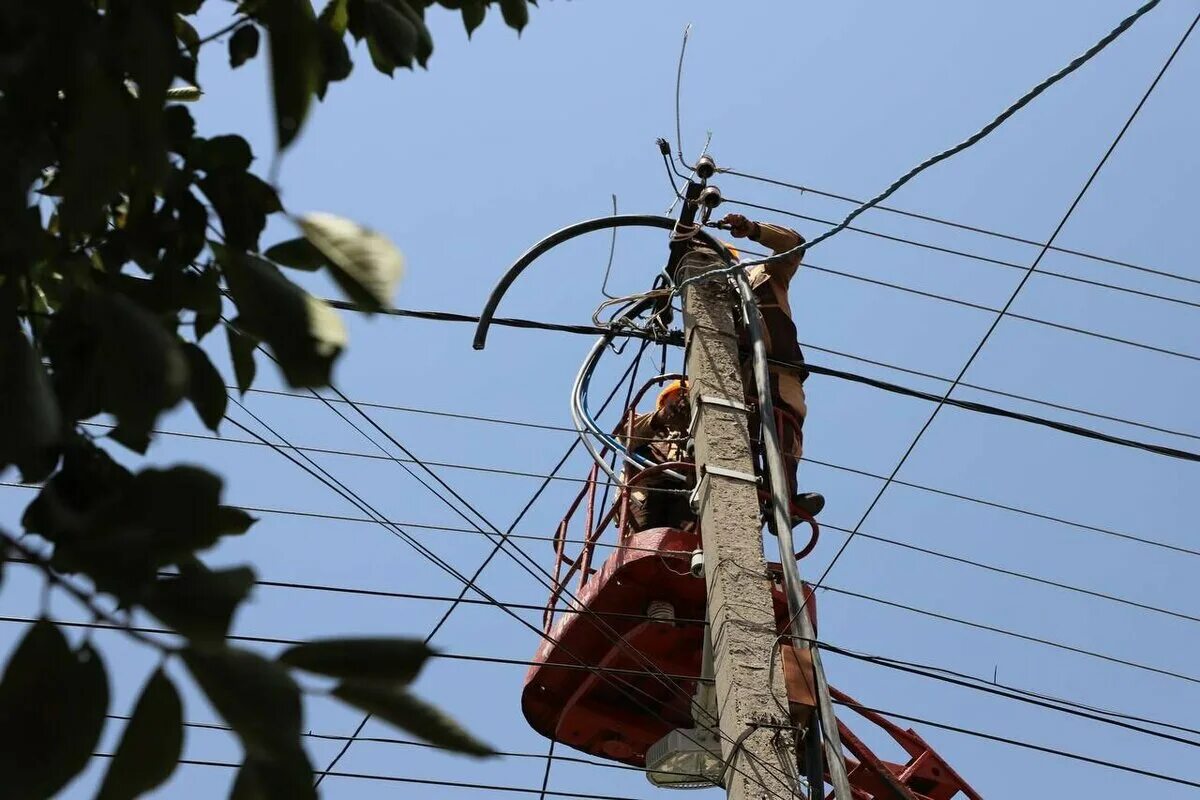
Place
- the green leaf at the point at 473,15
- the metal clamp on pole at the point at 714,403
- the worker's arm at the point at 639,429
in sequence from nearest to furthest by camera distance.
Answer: the green leaf at the point at 473,15 → the metal clamp on pole at the point at 714,403 → the worker's arm at the point at 639,429

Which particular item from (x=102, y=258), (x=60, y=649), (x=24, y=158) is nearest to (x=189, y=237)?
(x=102, y=258)

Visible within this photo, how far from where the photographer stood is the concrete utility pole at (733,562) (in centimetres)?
557

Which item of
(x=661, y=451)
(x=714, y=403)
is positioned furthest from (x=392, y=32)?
(x=661, y=451)

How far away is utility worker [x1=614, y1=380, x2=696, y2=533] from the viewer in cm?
794

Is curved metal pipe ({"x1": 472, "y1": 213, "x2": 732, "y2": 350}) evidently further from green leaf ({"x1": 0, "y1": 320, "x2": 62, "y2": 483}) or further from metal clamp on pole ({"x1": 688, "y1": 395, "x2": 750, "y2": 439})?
green leaf ({"x1": 0, "y1": 320, "x2": 62, "y2": 483})

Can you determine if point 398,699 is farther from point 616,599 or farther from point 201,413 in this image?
point 616,599

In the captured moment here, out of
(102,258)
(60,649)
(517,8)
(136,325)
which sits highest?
(517,8)

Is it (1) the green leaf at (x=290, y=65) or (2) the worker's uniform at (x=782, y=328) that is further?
(2) the worker's uniform at (x=782, y=328)

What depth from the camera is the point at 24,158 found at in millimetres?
1140

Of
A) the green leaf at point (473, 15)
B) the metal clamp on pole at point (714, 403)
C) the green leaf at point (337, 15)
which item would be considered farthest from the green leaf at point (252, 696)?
the metal clamp on pole at point (714, 403)

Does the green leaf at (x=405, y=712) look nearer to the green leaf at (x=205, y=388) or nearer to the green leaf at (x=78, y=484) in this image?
the green leaf at (x=78, y=484)

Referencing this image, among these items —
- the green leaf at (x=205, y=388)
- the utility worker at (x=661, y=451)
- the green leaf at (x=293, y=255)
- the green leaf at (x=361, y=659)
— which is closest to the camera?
the green leaf at (x=361, y=659)

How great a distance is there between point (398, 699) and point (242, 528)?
0.32 meters

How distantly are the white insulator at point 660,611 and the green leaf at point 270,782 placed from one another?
6.22 meters
